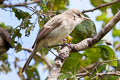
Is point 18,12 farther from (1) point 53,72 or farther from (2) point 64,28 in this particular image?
(1) point 53,72

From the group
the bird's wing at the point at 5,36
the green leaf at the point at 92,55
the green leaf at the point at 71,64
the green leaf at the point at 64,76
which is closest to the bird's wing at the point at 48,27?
the green leaf at the point at 71,64

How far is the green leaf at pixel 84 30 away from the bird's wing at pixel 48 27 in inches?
10.8

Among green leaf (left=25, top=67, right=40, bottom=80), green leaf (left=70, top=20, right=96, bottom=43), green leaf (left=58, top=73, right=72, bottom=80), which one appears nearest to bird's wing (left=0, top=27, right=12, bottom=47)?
green leaf (left=25, top=67, right=40, bottom=80)

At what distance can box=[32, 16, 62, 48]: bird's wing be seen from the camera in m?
3.45

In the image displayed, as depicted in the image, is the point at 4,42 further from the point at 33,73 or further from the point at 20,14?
the point at 20,14

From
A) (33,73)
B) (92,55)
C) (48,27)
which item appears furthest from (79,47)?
(92,55)

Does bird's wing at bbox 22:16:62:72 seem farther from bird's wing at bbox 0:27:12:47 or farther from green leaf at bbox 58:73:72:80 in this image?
bird's wing at bbox 0:27:12:47

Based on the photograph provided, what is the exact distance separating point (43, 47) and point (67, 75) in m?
0.93

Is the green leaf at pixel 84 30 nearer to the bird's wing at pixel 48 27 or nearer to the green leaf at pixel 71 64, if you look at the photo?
the bird's wing at pixel 48 27

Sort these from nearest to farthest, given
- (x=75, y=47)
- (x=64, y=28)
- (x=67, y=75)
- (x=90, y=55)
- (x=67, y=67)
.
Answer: (x=67, y=75), (x=67, y=67), (x=75, y=47), (x=64, y=28), (x=90, y=55)

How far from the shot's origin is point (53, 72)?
2.89 m

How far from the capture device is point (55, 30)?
3527 mm

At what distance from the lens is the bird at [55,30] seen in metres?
3.47

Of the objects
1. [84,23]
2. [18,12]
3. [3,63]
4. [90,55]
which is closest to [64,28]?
[84,23]
